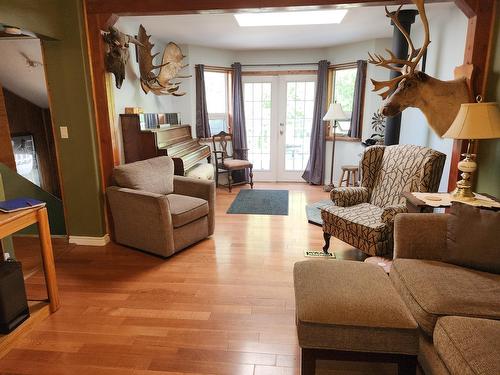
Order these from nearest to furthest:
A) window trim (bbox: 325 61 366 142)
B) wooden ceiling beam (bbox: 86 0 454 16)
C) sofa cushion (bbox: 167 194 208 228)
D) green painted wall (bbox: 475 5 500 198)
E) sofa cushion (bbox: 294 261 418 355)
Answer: sofa cushion (bbox: 294 261 418 355), green painted wall (bbox: 475 5 500 198), wooden ceiling beam (bbox: 86 0 454 16), sofa cushion (bbox: 167 194 208 228), window trim (bbox: 325 61 366 142)

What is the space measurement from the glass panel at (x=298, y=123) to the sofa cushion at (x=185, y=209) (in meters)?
3.27

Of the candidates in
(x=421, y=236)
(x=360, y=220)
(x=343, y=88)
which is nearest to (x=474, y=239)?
(x=421, y=236)

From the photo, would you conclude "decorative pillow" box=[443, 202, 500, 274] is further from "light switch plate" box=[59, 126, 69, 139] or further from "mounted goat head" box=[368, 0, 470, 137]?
"light switch plate" box=[59, 126, 69, 139]

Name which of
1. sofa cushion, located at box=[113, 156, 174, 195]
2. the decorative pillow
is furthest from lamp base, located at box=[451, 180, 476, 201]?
sofa cushion, located at box=[113, 156, 174, 195]

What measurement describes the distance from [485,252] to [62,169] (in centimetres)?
345

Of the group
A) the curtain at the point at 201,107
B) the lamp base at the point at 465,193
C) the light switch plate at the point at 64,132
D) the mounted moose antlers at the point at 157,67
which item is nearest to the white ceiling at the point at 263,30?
the mounted moose antlers at the point at 157,67

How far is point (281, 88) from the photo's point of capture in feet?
19.5

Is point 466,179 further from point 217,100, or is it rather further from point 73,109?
point 217,100

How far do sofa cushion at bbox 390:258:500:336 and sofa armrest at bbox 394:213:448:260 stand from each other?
0.32ft

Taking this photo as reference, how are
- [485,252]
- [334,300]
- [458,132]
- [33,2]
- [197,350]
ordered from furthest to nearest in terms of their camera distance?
1. [33,2]
2. [458,132]
3. [197,350]
4. [485,252]
5. [334,300]

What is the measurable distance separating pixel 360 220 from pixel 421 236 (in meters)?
0.73

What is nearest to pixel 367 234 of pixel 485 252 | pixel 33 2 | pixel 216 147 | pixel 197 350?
pixel 485 252

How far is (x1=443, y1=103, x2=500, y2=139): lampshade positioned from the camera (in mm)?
1936

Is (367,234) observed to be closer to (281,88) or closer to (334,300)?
(334,300)
